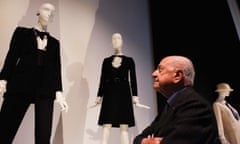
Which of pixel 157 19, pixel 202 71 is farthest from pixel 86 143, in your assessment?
pixel 157 19

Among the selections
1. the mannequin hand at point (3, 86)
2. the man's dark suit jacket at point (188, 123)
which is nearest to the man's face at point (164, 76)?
the man's dark suit jacket at point (188, 123)

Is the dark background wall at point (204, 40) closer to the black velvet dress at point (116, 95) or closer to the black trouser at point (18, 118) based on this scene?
the black velvet dress at point (116, 95)

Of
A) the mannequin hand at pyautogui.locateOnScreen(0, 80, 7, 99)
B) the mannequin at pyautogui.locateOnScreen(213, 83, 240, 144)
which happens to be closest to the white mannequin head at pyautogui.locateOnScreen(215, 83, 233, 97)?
the mannequin at pyautogui.locateOnScreen(213, 83, 240, 144)

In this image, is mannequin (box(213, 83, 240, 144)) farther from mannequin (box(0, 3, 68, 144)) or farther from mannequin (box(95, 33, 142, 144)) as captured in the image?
mannequin (box(0, 3, 68, 144))

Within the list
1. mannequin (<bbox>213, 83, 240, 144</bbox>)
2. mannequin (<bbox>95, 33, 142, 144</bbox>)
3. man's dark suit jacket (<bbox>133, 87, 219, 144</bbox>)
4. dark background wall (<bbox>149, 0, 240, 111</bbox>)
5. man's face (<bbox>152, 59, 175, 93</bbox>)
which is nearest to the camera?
man's dark suit jacket (<bbox>133, 87, 219, 144</bbox>)

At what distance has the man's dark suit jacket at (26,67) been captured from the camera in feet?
10.1

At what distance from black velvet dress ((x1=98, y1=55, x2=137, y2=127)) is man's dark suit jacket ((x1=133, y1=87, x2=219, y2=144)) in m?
1.89

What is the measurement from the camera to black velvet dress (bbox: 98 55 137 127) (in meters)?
3.79

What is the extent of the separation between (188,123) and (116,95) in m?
2.11

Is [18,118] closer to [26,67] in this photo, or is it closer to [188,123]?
[26,67]

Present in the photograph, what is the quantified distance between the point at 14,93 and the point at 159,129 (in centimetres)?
163

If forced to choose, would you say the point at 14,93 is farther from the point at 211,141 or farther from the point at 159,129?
the point at 211,141

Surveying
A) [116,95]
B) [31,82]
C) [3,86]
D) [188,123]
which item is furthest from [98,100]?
[188,123]

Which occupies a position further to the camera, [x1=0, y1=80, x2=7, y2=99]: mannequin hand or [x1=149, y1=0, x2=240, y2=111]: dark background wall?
[x1=149, y1=0, x2=240, y2=111]: dark background wall
